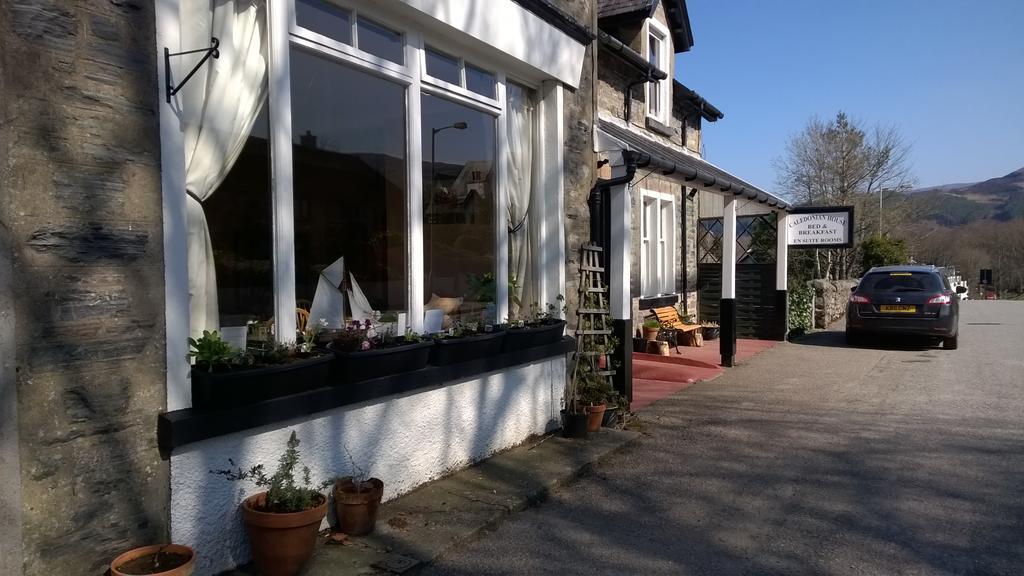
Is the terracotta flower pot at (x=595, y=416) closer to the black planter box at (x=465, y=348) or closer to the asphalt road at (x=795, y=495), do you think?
the asphalt road at (x=795, y=495)

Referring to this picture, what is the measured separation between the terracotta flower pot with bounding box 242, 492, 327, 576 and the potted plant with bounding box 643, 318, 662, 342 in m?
8.94

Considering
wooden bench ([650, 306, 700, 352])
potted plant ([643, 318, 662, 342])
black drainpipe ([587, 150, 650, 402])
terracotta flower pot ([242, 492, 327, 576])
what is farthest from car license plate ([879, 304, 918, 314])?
terracotta flower pot ([242, 492, 327, 576])

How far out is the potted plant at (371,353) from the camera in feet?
13.1

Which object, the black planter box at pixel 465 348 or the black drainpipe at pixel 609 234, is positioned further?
the black drainpipe at pixel 609 234

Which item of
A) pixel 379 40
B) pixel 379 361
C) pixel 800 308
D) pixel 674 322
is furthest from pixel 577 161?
pixel 800 308

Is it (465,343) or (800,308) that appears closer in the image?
(465,343)

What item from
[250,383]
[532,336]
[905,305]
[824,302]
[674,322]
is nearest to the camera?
[250,383]

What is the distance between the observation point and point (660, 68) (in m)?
13.3

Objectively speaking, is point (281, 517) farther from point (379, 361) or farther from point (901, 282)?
point (901, 282)

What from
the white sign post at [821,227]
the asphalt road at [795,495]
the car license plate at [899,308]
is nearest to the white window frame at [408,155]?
the asphalt road at [795,495]

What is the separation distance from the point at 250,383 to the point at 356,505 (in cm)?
98

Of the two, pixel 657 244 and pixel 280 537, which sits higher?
pixel 657 244

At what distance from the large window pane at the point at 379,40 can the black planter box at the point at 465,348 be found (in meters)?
1.98

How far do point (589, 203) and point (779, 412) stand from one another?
318 centimetres
